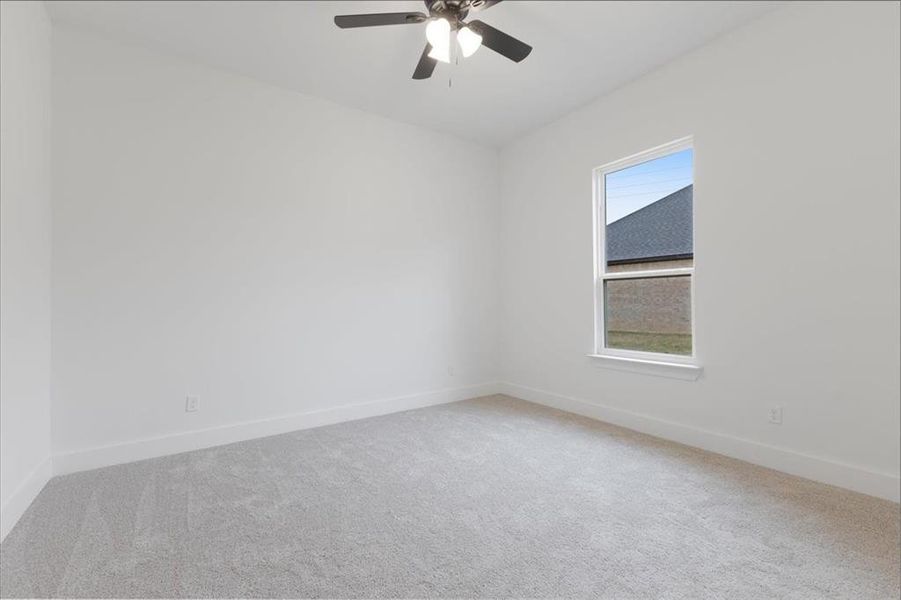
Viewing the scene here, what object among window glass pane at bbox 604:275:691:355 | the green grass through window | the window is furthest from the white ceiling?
the green grass through window

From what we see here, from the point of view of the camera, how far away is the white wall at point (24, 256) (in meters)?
1.88

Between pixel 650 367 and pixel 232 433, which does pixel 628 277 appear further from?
pixel 232 433

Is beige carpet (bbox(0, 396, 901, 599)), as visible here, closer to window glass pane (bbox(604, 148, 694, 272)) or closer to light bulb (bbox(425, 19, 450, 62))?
window glass pane (bbox(604, 148, 694, 272))

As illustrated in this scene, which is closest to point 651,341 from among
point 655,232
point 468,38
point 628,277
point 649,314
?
point 649,314

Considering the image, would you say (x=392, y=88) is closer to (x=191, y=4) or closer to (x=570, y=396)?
(x=191, y=4)

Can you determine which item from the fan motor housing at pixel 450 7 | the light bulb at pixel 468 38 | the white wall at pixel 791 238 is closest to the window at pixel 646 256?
the white wall at pixel 791 238

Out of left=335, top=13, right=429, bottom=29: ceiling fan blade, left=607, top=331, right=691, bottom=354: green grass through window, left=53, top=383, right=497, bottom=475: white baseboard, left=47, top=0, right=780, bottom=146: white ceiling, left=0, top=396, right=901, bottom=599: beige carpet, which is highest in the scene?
left=47, top=0, right=780, bottom=146: white ceiling

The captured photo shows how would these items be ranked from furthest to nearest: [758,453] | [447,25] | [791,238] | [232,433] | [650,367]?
[650,367] < [232,433] < [758,453] < [791,238] < [447,25]

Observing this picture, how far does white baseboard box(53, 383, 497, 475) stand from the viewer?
2.55 metres

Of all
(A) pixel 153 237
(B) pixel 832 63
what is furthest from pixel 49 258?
(B) pixel 832 63

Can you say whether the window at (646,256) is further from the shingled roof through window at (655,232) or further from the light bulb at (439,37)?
the light bulb at (439,37)

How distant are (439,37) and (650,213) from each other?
222cm

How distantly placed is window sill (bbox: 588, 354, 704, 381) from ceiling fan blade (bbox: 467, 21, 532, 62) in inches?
94.8

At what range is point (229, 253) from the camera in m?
3.10
